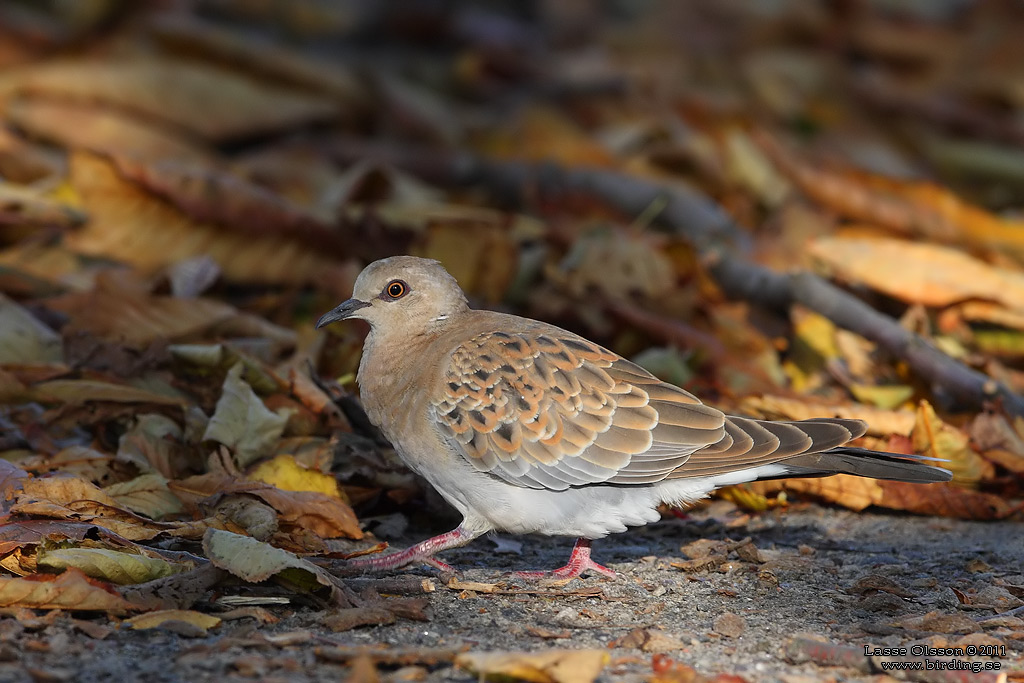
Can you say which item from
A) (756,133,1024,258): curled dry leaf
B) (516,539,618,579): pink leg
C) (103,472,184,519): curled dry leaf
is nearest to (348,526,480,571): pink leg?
(516,539,618,579): pink leg

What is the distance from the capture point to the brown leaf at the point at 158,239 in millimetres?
6703

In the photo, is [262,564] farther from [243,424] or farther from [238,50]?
[238,50]

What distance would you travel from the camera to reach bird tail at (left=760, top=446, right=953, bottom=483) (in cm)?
433

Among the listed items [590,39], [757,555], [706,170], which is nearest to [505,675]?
[757,555]

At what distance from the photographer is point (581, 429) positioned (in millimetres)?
4586

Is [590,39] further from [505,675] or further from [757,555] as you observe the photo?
[505,675]

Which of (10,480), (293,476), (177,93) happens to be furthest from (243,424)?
(177,93)

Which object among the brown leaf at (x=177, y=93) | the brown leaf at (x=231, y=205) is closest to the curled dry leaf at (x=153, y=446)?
the brown leaf at (x=231, y=205)

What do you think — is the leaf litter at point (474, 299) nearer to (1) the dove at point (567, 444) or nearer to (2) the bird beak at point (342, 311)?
(1) the dove at point (567, 444)

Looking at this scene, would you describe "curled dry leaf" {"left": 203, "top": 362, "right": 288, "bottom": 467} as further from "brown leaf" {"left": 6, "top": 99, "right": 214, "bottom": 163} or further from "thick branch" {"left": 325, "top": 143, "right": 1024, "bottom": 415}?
→ "brown leaf" {"left": 6, "top": 99, "right": 214, "bottom": 163}

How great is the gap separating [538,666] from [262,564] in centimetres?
110

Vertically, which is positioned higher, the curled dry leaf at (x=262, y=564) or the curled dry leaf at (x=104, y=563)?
the curled dry leaf at (x=262, y=564)

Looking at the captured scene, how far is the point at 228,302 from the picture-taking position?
21.9 feet

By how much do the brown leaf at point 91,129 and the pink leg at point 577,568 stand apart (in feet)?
15.4
